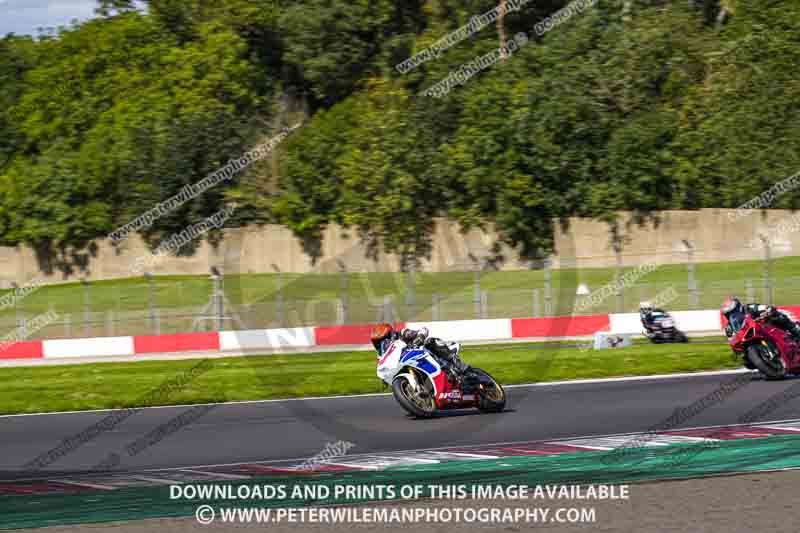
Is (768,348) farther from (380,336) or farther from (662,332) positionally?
(662,332)

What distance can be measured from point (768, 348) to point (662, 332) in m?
8.57

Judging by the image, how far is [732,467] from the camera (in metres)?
10.7

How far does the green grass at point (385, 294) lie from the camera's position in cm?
2934

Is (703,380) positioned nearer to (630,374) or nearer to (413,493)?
(630,374)

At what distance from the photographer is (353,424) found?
15078 mm

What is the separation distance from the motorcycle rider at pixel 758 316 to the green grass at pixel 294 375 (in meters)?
3.03

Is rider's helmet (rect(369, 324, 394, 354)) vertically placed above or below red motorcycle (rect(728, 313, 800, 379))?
above

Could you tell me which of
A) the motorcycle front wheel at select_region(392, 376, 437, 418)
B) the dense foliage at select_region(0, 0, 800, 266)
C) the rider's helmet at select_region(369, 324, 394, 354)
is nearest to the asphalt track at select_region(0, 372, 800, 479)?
the motorcycle front wheel at select_region(392, 376, 437, 418)

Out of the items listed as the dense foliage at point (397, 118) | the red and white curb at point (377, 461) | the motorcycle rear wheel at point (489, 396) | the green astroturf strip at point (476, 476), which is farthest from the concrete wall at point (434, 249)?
the green astroturf strip at point (476, 476)

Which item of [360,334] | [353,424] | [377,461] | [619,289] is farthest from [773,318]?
[360,334]

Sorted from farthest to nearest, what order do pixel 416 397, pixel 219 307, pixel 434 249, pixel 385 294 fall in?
pixel 434 249 → pixel 385 294 → pixel 219 307 → pixel 416 397

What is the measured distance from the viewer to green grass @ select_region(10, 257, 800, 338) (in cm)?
2934

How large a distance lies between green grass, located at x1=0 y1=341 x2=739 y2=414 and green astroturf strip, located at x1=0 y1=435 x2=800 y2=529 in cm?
800

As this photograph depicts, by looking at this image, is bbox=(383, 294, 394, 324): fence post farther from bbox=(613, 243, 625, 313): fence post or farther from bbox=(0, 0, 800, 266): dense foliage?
bbox=(0, 0, 800, 266): dense foliage
